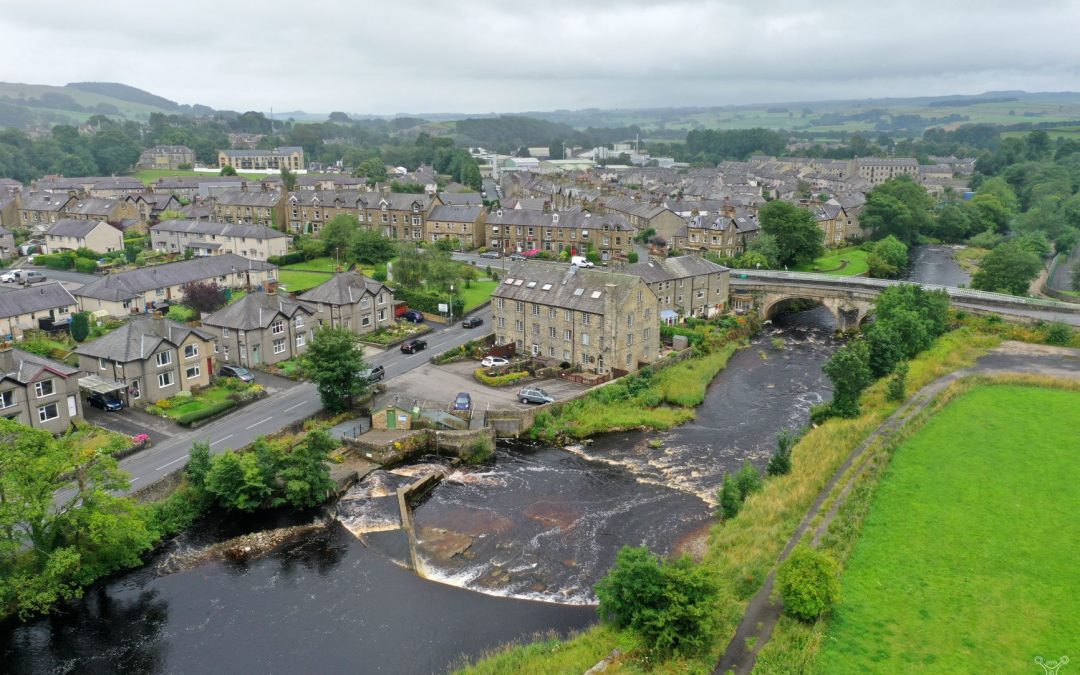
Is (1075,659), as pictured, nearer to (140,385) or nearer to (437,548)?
(437,548)

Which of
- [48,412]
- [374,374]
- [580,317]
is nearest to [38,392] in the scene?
[48,412]

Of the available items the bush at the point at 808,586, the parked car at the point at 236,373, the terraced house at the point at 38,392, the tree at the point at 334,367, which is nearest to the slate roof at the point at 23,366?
the terraced house at the point at 38,392

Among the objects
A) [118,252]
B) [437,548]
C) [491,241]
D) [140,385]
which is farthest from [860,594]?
[118,252]

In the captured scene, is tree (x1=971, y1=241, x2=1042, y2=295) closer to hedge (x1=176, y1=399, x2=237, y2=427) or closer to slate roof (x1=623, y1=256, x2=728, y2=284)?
slate roof (x1=623, y1=256, x2=728, y2=284)

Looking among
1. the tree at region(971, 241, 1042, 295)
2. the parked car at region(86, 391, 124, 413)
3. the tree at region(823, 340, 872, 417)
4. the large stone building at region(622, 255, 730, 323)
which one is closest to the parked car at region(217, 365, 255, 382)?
the parked car at region(86, 391, 124, 413)

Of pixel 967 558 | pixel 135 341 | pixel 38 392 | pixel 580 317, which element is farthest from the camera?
pixel 580 317

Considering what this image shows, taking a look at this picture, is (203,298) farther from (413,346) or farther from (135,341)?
(413,346)
